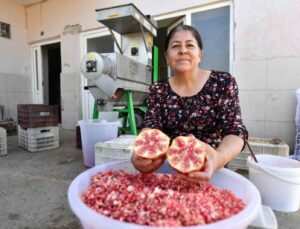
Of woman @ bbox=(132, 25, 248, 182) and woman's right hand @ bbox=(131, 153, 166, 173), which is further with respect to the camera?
woman @ bbox=(132, 25, 248, 182)

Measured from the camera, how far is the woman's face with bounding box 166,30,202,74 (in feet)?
3.36

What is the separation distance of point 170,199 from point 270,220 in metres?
0.33

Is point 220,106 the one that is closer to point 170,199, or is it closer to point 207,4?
point 170,199

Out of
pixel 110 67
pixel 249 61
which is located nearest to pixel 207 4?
pixel 249 61

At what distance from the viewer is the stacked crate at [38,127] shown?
9.71 ft

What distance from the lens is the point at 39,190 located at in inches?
70.5

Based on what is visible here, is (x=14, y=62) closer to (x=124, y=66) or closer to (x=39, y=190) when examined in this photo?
(x=124, y=66)

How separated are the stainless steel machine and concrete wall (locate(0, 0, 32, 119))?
3.16 m

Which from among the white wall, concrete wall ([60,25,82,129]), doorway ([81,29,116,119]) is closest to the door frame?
the white wall

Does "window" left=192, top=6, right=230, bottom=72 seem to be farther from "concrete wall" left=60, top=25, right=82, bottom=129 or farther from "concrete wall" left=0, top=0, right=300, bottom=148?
"concrete wall" left=60, top=25, right=82, bottom=129

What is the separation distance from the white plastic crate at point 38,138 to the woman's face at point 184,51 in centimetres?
259

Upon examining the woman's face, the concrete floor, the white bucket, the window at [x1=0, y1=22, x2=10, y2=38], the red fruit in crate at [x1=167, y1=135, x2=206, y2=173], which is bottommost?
the concrete floor

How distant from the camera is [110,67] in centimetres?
236

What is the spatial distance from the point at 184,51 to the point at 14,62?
528 cm
